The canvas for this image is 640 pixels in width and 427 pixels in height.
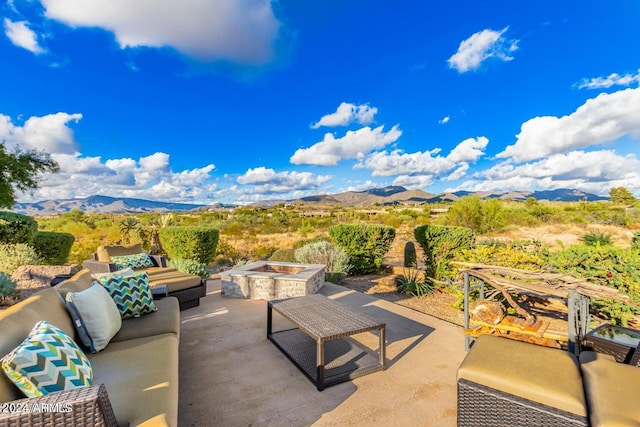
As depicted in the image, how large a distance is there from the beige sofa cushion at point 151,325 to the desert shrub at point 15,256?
5.69 m

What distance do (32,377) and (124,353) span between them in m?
0.92

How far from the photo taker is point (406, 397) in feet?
7.99

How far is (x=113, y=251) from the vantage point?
570cm

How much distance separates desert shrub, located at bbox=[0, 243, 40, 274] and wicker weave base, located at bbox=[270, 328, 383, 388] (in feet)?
22.0

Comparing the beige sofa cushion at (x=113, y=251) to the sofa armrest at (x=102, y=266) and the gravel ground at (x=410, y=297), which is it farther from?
the gravel ground at (x=410, y=297)

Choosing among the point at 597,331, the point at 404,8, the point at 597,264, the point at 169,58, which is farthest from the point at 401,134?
the point at 597,331

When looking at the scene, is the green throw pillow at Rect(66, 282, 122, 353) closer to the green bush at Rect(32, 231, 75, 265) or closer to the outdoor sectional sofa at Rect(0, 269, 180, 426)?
the outdoor sectional sofa at Rect(0, 269, 180, 426)

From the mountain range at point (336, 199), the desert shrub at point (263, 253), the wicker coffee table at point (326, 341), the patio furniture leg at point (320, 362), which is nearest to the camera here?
the patio furniture leg at point (320, 362)

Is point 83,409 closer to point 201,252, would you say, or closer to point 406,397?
point 406,397

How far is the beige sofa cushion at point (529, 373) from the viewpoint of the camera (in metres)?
1.67

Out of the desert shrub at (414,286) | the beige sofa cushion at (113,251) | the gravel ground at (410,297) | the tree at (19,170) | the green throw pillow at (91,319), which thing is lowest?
the gravel ground at (410,297)

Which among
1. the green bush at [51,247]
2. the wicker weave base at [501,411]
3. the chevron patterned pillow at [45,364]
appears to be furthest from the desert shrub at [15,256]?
the wicker weave base at [501,411]

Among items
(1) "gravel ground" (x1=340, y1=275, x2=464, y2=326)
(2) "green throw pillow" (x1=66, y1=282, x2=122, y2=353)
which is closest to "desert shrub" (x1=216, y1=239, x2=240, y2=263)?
(1) "gravel ground" (x1=340, y1=275, x2=464, y2=326)

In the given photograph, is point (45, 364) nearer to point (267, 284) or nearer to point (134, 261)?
point (267, 284)
